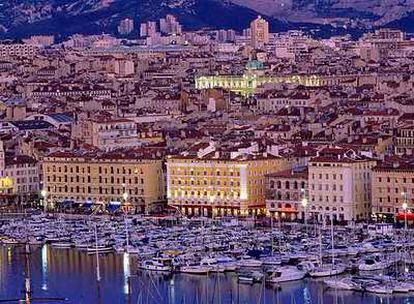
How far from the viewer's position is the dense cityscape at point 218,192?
3578 cm

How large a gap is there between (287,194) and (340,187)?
1574mm

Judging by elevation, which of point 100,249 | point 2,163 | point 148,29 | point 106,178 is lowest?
point 100,249

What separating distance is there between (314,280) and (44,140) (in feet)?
59.1

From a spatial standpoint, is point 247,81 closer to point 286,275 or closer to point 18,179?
point 18,179

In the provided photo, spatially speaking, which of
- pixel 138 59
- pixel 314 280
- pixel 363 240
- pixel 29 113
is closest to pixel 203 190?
pixel 363 240

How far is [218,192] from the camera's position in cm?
4403

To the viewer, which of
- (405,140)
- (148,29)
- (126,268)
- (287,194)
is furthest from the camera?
(148,29)

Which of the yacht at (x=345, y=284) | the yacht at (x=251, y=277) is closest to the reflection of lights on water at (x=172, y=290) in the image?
the yacht at (x=251, y=277)

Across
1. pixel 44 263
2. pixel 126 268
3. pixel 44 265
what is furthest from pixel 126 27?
pixel 126 268

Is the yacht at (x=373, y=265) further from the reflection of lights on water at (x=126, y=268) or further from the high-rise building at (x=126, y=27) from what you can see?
the high-rise building at (x=126, y=27)

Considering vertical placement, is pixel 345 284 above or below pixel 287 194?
below

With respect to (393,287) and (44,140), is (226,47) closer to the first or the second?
(44,140)

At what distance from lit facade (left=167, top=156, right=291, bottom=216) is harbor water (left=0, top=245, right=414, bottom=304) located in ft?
17.4

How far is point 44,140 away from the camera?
171ft
